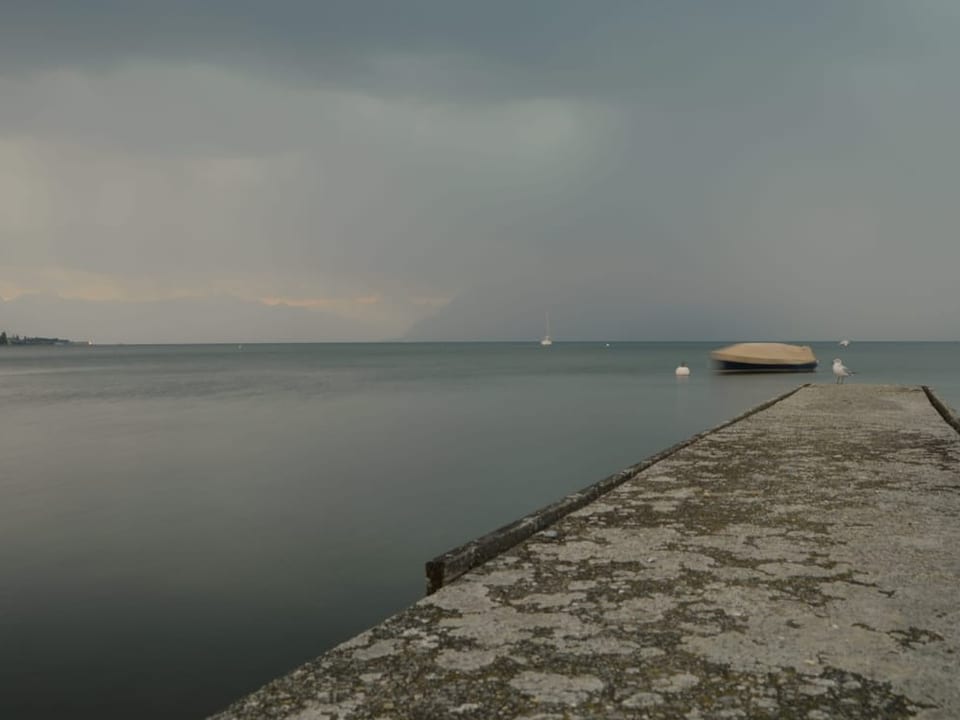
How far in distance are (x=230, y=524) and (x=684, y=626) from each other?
9.22 metres

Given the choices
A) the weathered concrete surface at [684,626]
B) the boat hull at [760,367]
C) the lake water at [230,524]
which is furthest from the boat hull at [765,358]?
the weathered concrete surface at [684,626]

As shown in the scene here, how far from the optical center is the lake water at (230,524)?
5992 millimetres

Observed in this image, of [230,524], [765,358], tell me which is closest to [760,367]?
[765,358]

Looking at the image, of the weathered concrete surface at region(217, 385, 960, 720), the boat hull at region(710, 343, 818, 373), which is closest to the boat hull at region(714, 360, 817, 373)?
the boat hull at region(710, 343, 818, 373)

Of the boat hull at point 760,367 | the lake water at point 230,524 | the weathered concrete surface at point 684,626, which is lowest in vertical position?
the lake water at point 230,524

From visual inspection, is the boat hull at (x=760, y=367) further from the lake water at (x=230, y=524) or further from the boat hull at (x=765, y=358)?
the lake water at (x=230, y=524)

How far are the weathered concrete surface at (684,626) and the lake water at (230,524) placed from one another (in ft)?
9.91

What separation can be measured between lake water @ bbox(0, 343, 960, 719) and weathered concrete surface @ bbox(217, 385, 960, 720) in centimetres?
302

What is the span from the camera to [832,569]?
404 cm

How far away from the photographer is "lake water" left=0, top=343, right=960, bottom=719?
5992mm

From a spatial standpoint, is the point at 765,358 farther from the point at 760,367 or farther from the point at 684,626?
the point at 684,626

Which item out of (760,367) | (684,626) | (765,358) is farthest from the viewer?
(760,367)

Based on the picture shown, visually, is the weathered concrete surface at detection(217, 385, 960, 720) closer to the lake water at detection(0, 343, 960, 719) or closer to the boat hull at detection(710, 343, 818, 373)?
the lake water at detection(0, 343, 960, 719)

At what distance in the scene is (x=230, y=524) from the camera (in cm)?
1098
